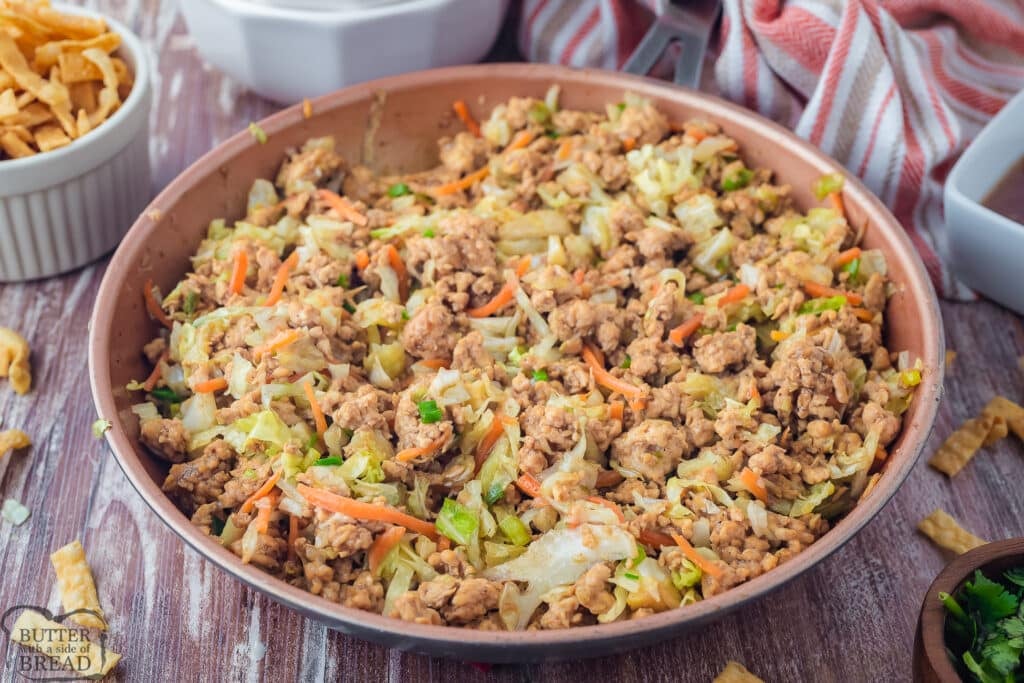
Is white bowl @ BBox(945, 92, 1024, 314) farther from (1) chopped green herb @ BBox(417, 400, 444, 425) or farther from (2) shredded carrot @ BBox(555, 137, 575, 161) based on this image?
(1) chopped green herb @ BBox(417, 400, 444, 425)

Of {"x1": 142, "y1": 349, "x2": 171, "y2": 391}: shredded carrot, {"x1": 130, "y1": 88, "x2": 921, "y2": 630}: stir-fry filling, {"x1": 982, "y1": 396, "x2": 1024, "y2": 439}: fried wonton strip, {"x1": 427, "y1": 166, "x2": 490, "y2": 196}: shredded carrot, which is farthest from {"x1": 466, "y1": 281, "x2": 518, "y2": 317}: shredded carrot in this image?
{"x1": 982, "y1": 396, "x2": 1024, "y2": 439}: fried wonton strip

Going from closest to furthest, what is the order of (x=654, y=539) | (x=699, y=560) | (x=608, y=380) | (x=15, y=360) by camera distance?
(x=699, y=560) < (x=654, y=539) < (x=608, y=380) < (x=15, y=360)

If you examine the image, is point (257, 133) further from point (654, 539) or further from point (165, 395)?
point (654, 539)

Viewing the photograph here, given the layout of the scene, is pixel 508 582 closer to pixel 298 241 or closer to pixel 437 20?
pixel 298 241

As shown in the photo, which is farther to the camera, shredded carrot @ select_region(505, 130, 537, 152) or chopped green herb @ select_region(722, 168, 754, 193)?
shredded carrot @ select_region(505, 130, 537, 152)

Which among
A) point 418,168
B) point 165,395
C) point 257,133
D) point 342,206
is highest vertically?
point 257,133

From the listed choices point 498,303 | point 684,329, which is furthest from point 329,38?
point 684,329

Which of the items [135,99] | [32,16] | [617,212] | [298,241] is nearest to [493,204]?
[617,212]
